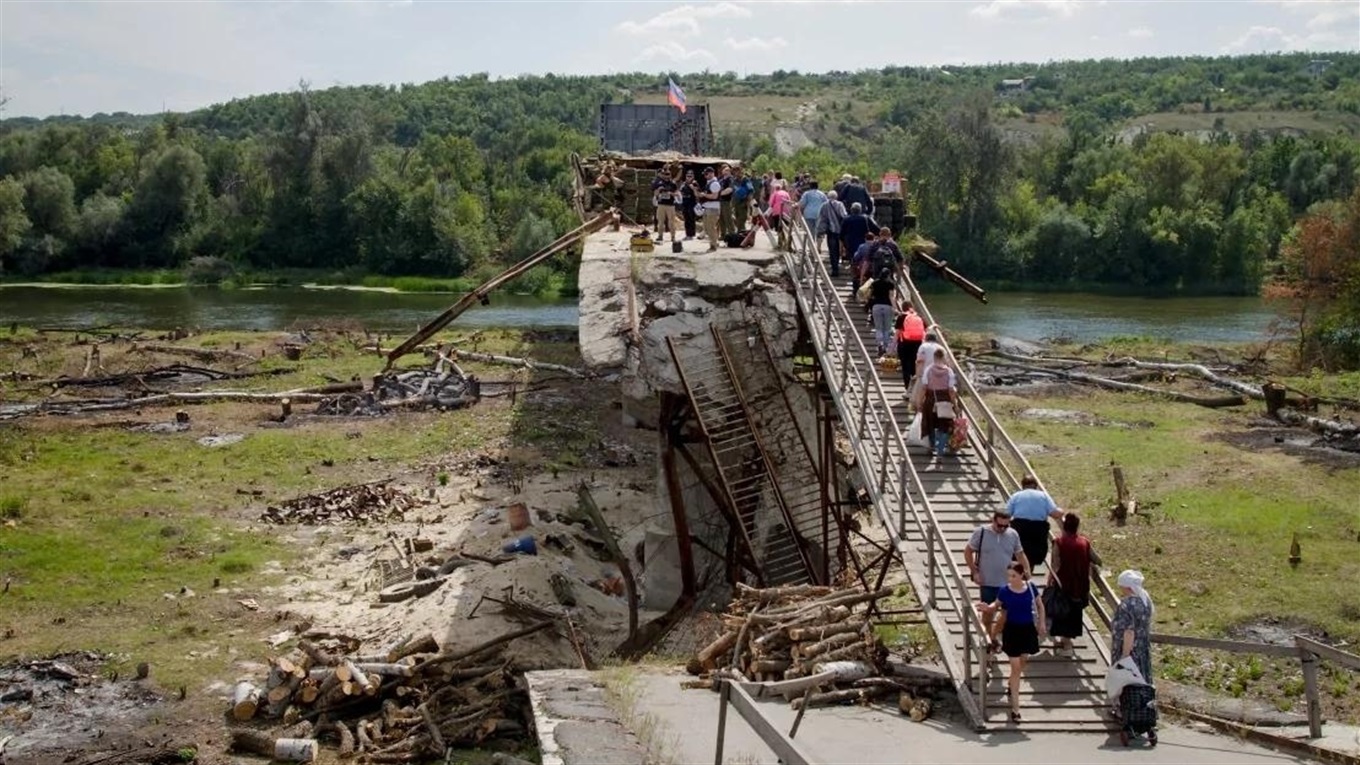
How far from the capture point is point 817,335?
18.3 metres

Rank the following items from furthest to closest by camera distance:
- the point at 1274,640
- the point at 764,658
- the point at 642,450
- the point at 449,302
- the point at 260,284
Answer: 1. the point at 260,284
2. the point at 449,302
3. the point at 642,450
4. the point at 1274,640
5. the point at 764,658

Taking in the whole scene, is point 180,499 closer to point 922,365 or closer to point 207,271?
point 922,365

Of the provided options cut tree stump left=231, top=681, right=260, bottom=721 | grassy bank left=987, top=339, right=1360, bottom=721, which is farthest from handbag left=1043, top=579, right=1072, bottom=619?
cut tree stump left=231, top=681, right=260, bottom=721

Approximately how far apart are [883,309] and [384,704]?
7.76m

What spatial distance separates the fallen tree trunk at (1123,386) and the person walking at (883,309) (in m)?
20.0

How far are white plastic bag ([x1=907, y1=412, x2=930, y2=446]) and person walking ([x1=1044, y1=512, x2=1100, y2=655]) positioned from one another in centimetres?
338

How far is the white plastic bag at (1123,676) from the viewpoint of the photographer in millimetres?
11711

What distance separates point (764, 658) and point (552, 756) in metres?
2.54

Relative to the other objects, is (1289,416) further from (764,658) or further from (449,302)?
(449,302)

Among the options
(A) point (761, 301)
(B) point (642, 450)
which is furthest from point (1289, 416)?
(A) point (761, 301)

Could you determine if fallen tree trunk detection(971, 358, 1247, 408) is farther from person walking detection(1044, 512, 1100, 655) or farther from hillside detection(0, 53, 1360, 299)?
hillside detection(0, 53, 1360, 299)

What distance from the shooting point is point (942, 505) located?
1495 centimetres

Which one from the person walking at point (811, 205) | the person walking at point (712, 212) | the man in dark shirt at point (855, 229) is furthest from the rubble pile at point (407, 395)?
the man in dark shirt at point (855, 229)

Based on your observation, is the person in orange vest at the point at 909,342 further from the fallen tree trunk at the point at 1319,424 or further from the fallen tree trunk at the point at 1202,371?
the fallen tree trunk at the point at 1202,371
